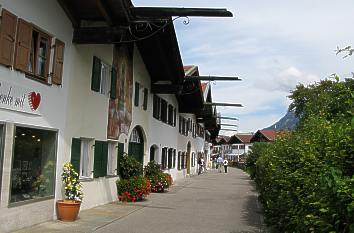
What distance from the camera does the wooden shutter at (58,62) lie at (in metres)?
11.5

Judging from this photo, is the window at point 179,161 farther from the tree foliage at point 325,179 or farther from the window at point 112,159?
the tree foliage at point 325,179

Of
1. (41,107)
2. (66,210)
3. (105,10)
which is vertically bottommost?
(66,210)

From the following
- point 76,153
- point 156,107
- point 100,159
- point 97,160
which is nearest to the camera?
point 76,153

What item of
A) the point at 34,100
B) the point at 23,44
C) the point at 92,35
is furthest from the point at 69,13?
the point at 34,100

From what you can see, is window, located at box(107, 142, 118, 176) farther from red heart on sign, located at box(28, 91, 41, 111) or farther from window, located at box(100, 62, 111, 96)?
red heart on sign, located at box(28, 91, 41, 111)

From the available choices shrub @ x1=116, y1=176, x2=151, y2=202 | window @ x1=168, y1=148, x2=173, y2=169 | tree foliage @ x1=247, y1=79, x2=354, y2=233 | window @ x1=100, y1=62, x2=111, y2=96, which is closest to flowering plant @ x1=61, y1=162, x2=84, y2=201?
window @ x1=100, y1=62, x2=111, y2=96

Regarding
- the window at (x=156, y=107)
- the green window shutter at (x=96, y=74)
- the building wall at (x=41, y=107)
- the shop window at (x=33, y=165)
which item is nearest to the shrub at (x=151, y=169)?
the window at (x=156, y=107)

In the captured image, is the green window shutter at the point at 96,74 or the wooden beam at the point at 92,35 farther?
the green window shutter at the point at 96,74

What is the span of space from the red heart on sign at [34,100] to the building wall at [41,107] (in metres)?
0.13

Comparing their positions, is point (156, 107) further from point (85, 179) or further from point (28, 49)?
point (28, 49)

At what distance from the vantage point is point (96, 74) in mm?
14469

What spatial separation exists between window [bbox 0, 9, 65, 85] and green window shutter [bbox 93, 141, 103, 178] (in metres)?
3.65

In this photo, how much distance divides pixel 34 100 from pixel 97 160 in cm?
486

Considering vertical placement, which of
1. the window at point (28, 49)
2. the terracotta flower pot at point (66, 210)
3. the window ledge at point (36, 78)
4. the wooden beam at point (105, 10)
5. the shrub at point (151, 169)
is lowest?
the terracotta flower pot at point (66, 210)
